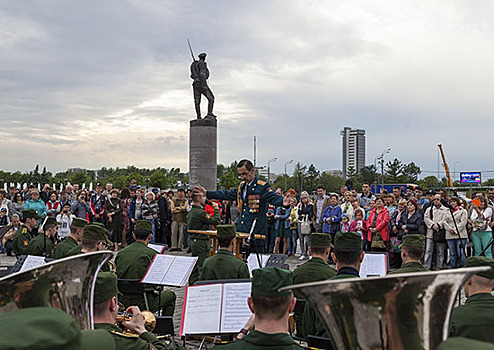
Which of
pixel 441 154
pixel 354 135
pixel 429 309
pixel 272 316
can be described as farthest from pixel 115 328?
pixel 354 135

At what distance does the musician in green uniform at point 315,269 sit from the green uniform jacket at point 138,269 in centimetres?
184

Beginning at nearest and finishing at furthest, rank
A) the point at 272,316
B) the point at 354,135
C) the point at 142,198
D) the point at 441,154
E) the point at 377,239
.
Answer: the point at 272,316 → the point at 377,239 → the point at 142,198 → the point at 441,154 → the point at 354,135

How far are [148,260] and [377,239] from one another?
7860 millimetres

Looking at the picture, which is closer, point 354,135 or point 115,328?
point 115,328

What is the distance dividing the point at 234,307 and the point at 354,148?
15020 centimetres

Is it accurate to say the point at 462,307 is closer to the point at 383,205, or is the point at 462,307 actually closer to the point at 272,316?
the point at 272,316

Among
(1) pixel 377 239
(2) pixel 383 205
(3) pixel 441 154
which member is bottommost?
(1) pixel 377 239

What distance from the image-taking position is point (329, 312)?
2.06 meters

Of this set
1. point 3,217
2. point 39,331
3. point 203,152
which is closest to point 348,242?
point 39,331

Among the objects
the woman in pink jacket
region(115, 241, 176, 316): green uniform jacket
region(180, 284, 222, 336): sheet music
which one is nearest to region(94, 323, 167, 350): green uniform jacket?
region(180, 284, 222, 336): sheet music

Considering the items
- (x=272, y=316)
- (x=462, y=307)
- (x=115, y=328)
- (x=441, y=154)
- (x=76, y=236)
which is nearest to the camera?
(x=272, y=316)

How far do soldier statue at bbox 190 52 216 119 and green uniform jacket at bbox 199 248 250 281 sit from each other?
1279 cm

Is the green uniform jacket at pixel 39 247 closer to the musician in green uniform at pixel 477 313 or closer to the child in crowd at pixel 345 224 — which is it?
the musician in green uniform at pixel 477 313

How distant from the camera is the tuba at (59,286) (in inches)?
80.6
